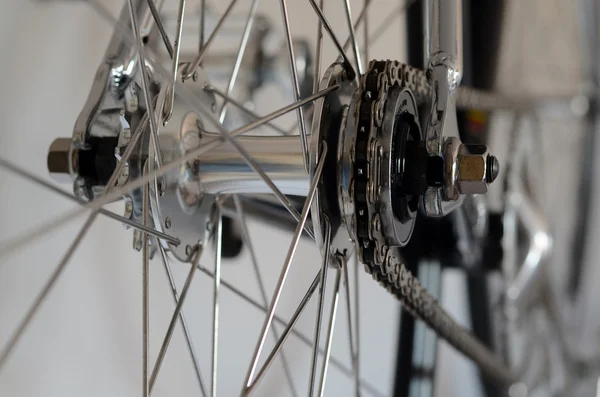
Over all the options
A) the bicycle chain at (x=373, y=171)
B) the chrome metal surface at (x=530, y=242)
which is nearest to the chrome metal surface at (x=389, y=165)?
the bicycle chain at (x=373, y=171)

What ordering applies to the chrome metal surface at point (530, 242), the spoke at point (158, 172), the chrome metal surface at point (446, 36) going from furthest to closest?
the chrome metal surface at point (530, 242) < the chrome metal surface at point (446, 36) < the spoke at point (158, 172)

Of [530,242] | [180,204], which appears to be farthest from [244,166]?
[530,242]

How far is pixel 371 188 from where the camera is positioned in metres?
0.24

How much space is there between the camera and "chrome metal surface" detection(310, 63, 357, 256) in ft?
0.81

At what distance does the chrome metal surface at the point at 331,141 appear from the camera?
0.81ft

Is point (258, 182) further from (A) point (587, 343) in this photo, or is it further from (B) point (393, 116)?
(A) point (587, 343)

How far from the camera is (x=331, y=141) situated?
0.26 metres

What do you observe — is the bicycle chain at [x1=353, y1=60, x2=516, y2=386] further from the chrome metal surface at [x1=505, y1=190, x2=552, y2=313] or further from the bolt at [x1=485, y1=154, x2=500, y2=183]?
the chrome metal surface at [x1=505, y1=190, x2=552, y2=313]

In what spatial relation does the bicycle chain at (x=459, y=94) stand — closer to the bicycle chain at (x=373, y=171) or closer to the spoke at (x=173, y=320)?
the bicycle chain at (x=373, y=171)

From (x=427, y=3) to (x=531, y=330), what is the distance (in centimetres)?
62

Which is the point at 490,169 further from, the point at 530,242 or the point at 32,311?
the point at 530,242

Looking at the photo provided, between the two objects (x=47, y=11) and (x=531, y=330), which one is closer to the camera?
(x=47, y=11)

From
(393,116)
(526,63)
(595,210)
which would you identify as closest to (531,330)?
(595,210)

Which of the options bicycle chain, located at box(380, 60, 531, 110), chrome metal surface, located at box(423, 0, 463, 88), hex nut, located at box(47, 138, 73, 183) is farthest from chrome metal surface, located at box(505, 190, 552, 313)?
hex nut, located at box(47, 138, 73, 183)
